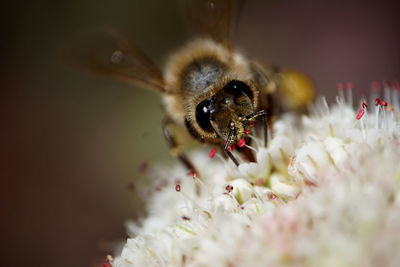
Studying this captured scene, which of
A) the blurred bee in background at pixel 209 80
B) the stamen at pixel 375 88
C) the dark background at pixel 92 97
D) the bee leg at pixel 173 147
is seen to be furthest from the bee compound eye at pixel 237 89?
the dark background at pixel 92 97

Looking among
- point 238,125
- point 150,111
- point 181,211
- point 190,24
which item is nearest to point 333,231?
point 238,125

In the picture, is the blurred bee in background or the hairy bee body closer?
the blurred bee in background

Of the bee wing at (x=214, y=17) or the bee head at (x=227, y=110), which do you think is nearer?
the bee head at (x=227, y=110)

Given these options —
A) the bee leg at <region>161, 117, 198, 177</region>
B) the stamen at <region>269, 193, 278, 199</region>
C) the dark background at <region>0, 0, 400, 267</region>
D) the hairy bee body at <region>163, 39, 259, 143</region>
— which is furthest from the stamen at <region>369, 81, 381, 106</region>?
the dark background at <region>0, 0, 400, 267</region>

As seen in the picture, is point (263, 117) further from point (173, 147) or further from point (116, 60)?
point (116, 60)

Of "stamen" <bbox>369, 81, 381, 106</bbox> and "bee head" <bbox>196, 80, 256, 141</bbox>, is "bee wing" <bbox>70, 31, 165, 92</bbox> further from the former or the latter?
"stamen" <bbox>369, 81, 381, 106</bbox>

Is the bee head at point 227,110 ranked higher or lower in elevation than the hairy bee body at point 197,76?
lower

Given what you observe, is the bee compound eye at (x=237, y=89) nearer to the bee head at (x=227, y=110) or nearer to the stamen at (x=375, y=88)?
the bee head at (x=227, y=110)

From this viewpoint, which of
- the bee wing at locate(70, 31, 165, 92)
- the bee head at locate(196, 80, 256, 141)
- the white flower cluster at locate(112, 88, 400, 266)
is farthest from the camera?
the bee wing at locate(70, 31, 165, 92)
